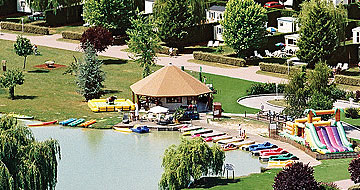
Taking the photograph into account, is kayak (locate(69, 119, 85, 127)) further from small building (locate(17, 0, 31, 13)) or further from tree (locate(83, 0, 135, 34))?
small building (locate(17, 0, 31, 13))

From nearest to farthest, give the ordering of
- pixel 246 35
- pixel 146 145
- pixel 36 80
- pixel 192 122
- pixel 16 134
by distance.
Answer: pixel 16 134
pixel 146 145
pixel 192 122
pixel 36 80
pixel 246 35

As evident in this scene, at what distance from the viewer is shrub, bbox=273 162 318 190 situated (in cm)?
6112

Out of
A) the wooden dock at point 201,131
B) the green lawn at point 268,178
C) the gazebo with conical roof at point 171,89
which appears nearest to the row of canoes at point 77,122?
the gazebo with conical roof at point 171,89

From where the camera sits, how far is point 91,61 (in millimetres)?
93750

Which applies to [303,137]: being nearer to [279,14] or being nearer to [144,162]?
[144,162]

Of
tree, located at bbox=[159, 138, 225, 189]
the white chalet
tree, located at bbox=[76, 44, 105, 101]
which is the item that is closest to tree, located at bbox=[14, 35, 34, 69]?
tree, located at bbox=[76, 44, 105, 101]

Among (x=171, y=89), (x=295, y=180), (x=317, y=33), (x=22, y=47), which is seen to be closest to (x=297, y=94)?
(x=171, y=89)

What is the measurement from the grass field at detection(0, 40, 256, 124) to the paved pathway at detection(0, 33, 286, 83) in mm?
2132

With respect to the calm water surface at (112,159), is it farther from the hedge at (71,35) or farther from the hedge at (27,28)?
the hedge at (27,28)

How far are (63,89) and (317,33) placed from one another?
26642 mm

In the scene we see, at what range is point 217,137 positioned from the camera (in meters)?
81.6

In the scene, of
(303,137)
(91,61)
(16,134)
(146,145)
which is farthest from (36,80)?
(16,134)

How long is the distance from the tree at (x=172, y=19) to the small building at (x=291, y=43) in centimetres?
1149

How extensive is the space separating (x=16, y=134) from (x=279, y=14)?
68974 mm
